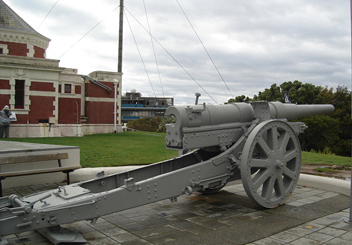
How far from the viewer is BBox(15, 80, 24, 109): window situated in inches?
699

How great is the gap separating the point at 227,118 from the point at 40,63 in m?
15.5

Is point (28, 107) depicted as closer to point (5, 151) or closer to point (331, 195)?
point (5, 151)

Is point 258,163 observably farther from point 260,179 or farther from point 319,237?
point 319,237

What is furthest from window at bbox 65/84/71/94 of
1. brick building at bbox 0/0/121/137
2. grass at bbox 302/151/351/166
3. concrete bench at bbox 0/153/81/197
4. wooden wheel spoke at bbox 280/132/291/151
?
wooden wheel spoke at bbox 280/132/291/151

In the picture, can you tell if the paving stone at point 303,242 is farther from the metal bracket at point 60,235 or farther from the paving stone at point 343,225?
the metal bracket at point 60,235

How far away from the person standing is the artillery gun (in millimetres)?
13001

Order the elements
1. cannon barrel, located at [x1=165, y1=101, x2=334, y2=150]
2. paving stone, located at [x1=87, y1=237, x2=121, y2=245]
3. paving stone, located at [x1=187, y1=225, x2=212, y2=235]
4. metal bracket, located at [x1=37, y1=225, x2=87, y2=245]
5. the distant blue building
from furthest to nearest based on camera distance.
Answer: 1. the distant blue building
2. cannon barrel, located at [x1=165, y1=101, x2=334, y2=150]
3. paving stone, located at [x1=187, y1=225, x2=212, y2=235]
4. paving stone, located at [x1=87, y1=237, x2=121, y2=245]
5. metal bracket, located at [x1=37, y1=225, x2=87, y2=245]

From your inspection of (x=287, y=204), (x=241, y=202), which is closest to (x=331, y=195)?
(x=287, y=204)

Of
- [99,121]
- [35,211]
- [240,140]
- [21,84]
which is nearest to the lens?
[35,211]

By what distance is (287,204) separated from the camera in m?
5.59

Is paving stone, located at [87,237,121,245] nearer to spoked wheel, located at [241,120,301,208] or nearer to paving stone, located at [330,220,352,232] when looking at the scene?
spoked wheel, located at [241,120,301,208]

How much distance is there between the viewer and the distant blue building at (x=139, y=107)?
67.4m

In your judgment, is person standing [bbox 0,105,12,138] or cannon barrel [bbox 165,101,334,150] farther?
person standing [bbox 0,105,12,138]

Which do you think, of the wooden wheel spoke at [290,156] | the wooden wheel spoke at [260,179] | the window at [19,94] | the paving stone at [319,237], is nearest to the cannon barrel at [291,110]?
the wooden wheel spoke at [290,156]
